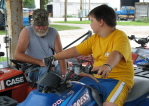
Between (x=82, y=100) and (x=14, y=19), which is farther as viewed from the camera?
(x=14, y=19)

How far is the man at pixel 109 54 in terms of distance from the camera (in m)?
2.32

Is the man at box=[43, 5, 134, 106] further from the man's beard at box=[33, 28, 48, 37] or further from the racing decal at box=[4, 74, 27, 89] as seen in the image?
the man's beard at box=[33, 28, 48, 37]

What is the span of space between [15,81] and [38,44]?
671 mm

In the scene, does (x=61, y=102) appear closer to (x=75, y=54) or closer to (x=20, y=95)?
(x=75, y=54)

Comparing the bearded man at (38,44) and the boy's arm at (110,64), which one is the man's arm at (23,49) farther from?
the boy's arm at (110,64)

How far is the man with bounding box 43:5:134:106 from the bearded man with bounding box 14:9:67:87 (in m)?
0.95

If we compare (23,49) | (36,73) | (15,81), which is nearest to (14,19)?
(23,49)

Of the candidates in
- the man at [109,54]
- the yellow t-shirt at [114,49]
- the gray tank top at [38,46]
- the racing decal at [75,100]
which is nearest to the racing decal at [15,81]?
the gray tank top at [38,46]

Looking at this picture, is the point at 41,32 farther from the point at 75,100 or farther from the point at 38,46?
the point at 75,100

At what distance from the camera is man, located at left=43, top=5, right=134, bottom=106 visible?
2320 mm

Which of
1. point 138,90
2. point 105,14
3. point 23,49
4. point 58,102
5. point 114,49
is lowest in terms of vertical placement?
point 138,90

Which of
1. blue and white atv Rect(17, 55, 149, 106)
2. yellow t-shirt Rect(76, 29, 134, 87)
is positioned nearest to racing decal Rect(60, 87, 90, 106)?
blue and white atv Rect(17, 55, 149, 106)

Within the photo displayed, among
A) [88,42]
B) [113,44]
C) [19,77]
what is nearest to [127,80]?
[113,44]

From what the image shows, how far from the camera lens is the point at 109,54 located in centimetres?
238
